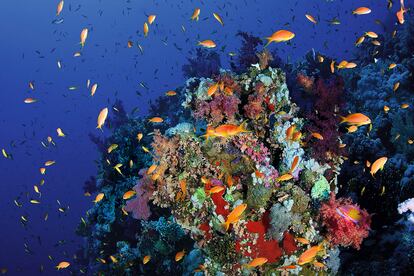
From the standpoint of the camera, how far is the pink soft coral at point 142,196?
6133mm

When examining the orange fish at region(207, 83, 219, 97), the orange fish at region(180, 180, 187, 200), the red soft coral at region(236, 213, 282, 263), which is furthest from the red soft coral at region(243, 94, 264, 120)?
the red soft coral at region(236, 213, 282, 263)

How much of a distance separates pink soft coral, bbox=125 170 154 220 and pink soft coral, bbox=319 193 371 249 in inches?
124

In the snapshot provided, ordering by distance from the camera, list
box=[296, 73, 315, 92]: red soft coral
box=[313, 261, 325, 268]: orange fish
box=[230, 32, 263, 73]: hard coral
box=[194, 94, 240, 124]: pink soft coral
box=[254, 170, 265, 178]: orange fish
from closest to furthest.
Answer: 1. box=[313, 261, 325, 268]: orange fish
2. box=[254, 170, 265, 178]: orange fish
3. box=[194, 94, 240, 124]: pink soft coral
4. box=[296, 73, 315, 92]: red soft coral
5. box=[230, 32, 263, 73]: hard coral

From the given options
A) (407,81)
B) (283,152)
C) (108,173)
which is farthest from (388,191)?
(108,173)

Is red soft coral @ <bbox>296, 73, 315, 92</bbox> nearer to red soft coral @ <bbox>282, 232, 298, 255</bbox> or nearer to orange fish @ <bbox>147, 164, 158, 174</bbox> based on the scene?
red soft coral @ <bbox>282, 232, 298, 255</bbox>

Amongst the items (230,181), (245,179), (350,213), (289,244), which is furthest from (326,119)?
(289,244)

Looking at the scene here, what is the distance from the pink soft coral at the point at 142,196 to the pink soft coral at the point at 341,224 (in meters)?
3.15

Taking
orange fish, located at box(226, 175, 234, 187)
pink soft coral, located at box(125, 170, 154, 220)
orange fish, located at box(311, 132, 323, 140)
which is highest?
orange fish, located at box(311, 132, 323, 140)

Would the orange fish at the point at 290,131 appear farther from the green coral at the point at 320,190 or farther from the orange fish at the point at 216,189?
the orange fish at the point at 216,189

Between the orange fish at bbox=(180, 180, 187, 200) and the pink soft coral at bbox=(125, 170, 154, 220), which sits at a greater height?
the orange fish at bbox=(180, 180, 187, 200)

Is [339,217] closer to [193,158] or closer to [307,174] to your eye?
[307,174]

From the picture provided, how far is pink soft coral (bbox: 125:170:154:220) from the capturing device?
6.13 m

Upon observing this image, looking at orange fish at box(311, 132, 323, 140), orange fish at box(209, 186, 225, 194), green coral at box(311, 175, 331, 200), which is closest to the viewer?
orange fish at box(209, 186, 225, 194)

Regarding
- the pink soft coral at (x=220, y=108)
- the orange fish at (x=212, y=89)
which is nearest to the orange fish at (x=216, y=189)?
the pink soft coral at (x=220, y=108)
